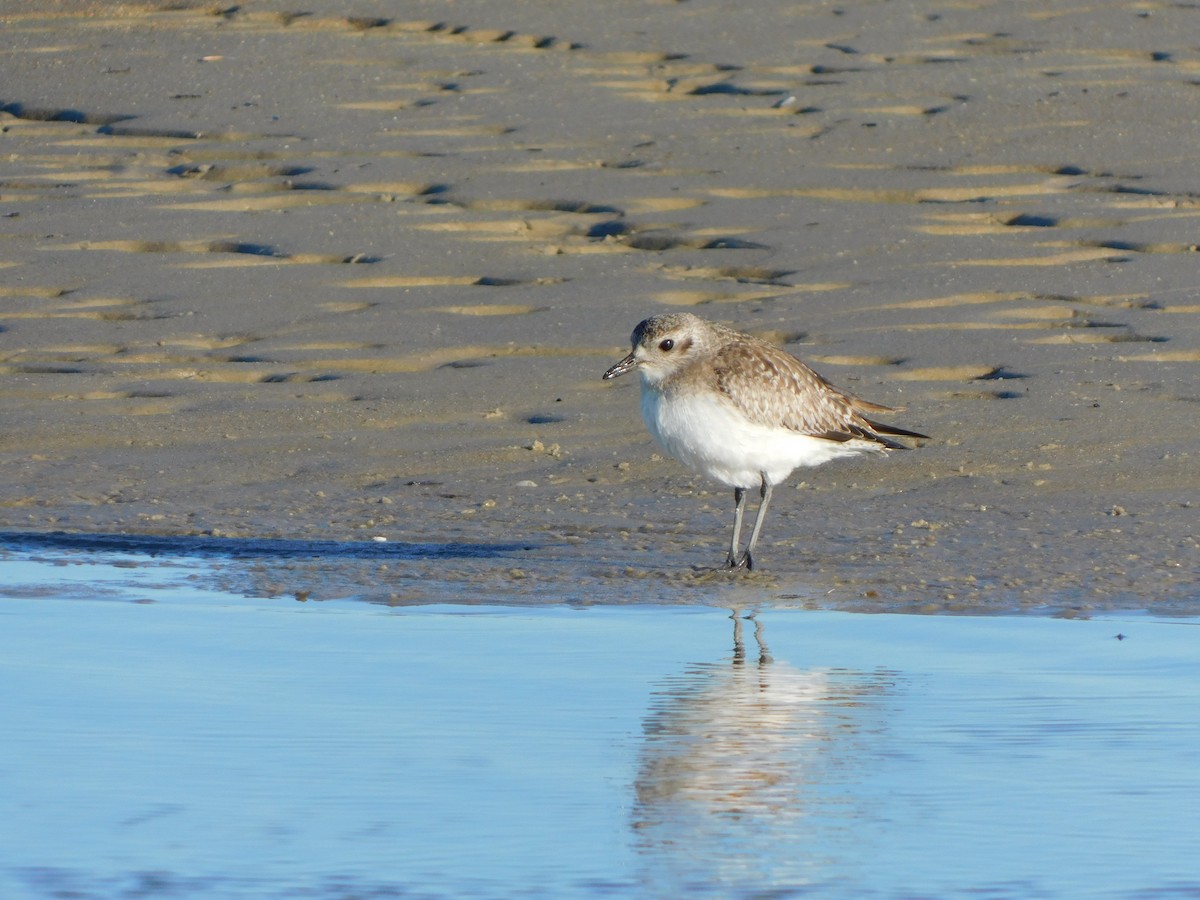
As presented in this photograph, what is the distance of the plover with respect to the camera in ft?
25.6

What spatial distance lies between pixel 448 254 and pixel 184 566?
437cm

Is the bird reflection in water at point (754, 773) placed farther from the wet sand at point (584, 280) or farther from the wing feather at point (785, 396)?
the wing feather at point (785, 396)

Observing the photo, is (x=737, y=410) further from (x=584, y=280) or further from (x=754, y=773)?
(x=584, y=280)

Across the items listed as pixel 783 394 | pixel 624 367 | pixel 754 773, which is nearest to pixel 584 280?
pixel 624 367

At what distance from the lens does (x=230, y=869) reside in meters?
4.61

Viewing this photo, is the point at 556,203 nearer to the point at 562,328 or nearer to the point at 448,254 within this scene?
the point at 448,254

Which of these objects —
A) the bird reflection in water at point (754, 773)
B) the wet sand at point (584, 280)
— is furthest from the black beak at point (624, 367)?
the bird reflection in water at point (754, 773)

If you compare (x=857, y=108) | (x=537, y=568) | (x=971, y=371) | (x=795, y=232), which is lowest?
(x=537, y=568)

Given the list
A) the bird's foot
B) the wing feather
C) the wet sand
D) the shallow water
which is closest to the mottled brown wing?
the wing feather

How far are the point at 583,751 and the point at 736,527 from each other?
245cm

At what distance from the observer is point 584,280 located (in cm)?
1115

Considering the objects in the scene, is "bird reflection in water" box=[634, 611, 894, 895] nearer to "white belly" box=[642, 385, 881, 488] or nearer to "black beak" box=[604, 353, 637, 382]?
"white belly" box=[642, 385, 881, 488]

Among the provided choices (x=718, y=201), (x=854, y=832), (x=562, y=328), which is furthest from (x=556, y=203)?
(x=854, y=832)

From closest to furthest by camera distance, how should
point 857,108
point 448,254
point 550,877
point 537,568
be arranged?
point 550,877 < point 537,568 < point 448,254 < point 857,108
